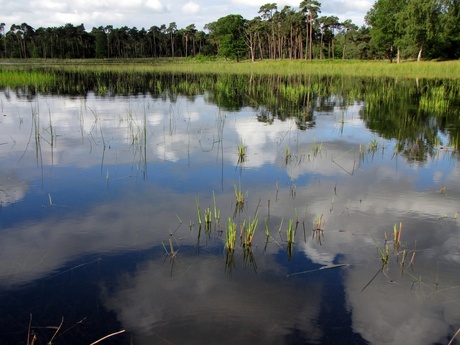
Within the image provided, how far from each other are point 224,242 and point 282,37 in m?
87.5

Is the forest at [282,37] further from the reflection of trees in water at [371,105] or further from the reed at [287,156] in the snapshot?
the reed at [287,156]

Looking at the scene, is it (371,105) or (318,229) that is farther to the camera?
(371,105)

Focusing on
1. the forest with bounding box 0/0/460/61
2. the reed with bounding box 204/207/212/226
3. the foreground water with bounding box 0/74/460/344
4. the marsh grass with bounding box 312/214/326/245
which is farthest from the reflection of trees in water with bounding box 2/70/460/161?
the forest with bounding box 0/0/460/61

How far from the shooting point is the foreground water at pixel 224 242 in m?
3.57

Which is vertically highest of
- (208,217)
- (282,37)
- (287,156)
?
(282,37)

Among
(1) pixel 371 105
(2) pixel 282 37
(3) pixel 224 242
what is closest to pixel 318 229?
(3) pixel 224 242

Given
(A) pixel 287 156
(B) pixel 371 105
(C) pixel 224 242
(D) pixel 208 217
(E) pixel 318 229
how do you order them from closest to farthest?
1. (C) pixel 224 242
2. (E) pixel 318 229
3. (D) pixel 208 217
4. (A) pixel 287 156
5. (B) pixel 371 105

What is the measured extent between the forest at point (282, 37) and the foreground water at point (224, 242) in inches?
2144

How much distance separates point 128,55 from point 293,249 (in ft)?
421

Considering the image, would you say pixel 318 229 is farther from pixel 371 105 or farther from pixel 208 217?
pixel 371 105

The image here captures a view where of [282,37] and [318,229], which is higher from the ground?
[282,37]

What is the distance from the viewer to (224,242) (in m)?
5.02

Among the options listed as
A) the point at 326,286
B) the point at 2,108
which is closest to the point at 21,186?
the point at 326,286

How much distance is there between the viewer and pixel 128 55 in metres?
124
